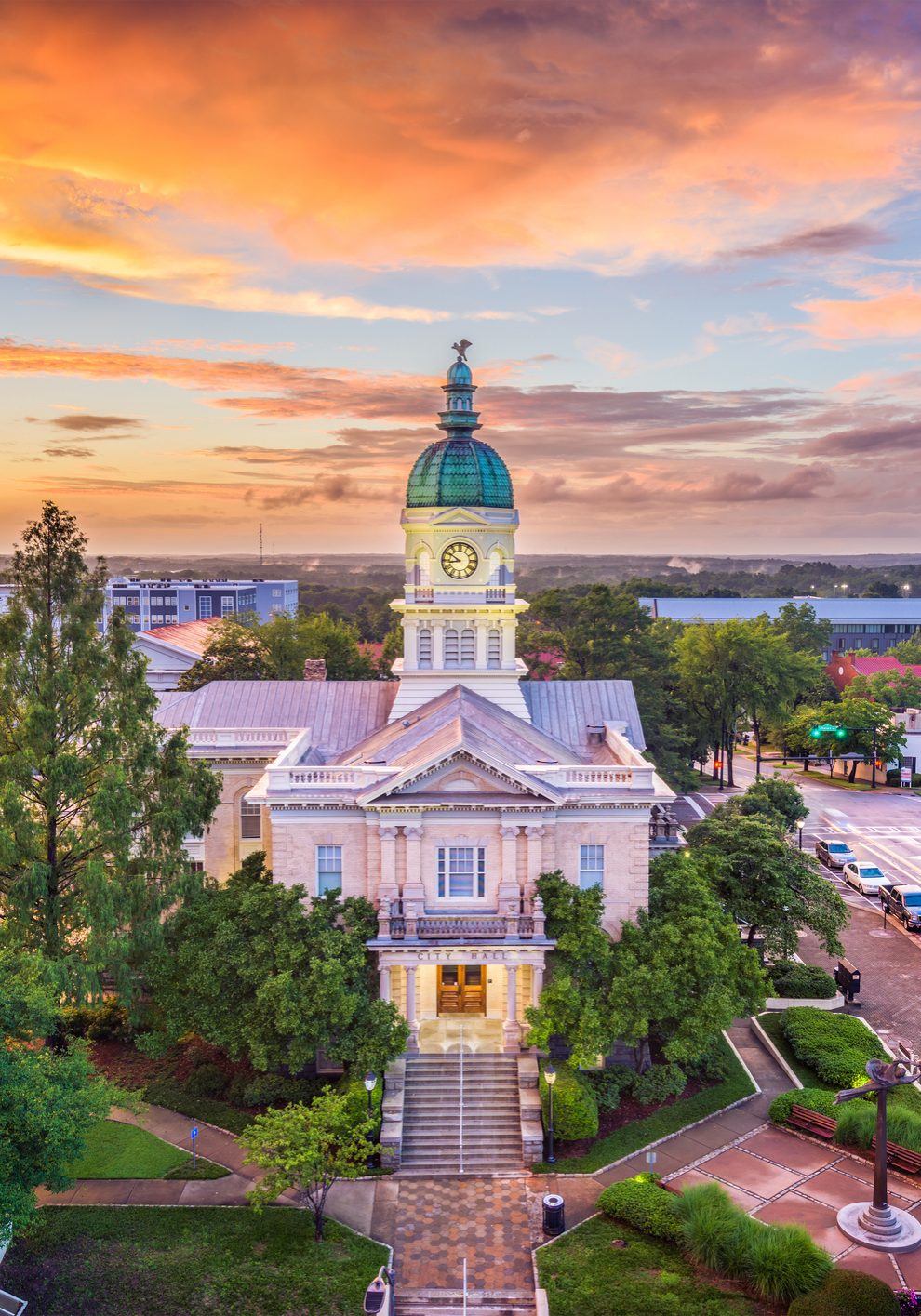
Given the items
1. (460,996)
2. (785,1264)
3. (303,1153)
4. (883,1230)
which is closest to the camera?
(785,1264)

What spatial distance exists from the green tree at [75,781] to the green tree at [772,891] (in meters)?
22.4

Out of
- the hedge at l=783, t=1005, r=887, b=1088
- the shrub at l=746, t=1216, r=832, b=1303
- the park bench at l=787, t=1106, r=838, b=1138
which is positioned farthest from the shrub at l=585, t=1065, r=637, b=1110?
the shrub at l=746, t=1216, r=832, b=1303

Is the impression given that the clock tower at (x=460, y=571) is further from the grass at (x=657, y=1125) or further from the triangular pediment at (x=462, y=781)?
the grass at (x=657, y=1125)

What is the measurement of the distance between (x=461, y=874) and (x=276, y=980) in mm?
7694

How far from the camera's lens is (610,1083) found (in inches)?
1453

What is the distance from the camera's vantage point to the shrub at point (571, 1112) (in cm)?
3431

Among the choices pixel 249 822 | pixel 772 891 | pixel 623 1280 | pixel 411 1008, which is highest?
pixel 249 822

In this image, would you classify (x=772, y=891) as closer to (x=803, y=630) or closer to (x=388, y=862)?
(x=388, y=862)

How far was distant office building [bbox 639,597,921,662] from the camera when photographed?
15538 cm

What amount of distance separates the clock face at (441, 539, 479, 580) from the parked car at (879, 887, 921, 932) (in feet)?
97.9

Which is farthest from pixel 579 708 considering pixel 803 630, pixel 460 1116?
pixel 803 630

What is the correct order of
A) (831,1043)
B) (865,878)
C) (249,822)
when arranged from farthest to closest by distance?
(865,878), (249,822), (831,1043)

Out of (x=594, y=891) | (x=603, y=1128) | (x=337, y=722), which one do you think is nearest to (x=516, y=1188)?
(x=603, y=1128)

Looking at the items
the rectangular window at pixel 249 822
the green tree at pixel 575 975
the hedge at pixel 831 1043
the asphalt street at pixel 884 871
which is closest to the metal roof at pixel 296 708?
the rectangular window at pixel 249 822
